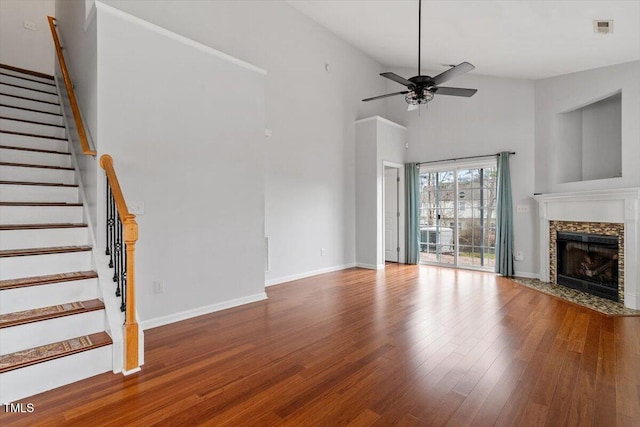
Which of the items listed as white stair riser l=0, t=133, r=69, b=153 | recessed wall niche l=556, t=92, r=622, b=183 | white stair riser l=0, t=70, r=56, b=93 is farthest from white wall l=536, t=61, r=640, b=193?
white stair riser l=0, t=70, r=56, b=93

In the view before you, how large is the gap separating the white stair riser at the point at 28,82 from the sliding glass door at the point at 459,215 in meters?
7.05

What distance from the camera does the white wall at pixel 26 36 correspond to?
18.3 ft

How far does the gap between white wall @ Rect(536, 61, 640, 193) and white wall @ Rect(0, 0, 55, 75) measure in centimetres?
903

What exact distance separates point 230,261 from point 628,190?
202 inches

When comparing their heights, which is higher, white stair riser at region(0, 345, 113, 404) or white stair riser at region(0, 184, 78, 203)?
white stair riser at region(0, 184, 78, 203)

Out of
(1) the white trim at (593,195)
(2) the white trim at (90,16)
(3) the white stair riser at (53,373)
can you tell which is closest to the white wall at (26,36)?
(2) the white trim at (90,16)

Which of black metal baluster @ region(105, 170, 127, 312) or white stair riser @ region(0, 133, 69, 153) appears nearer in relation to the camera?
black metal baluster @ region(105, 170, 127, 312)

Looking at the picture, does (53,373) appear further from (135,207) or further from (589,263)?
(589,263)

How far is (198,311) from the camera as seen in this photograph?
378 centimetres

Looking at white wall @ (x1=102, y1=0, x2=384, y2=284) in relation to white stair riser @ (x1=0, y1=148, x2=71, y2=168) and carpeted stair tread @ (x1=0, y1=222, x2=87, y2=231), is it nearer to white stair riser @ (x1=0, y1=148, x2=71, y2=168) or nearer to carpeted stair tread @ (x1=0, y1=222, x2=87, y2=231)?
white stair riser @ (x1=0, y1=148, x2=71, y2=168)

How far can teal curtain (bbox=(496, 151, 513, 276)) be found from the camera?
596 cm

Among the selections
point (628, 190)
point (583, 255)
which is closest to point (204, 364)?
point (628, 190)

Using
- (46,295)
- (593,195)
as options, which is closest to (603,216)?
(593,195)

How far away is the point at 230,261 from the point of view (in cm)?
411
